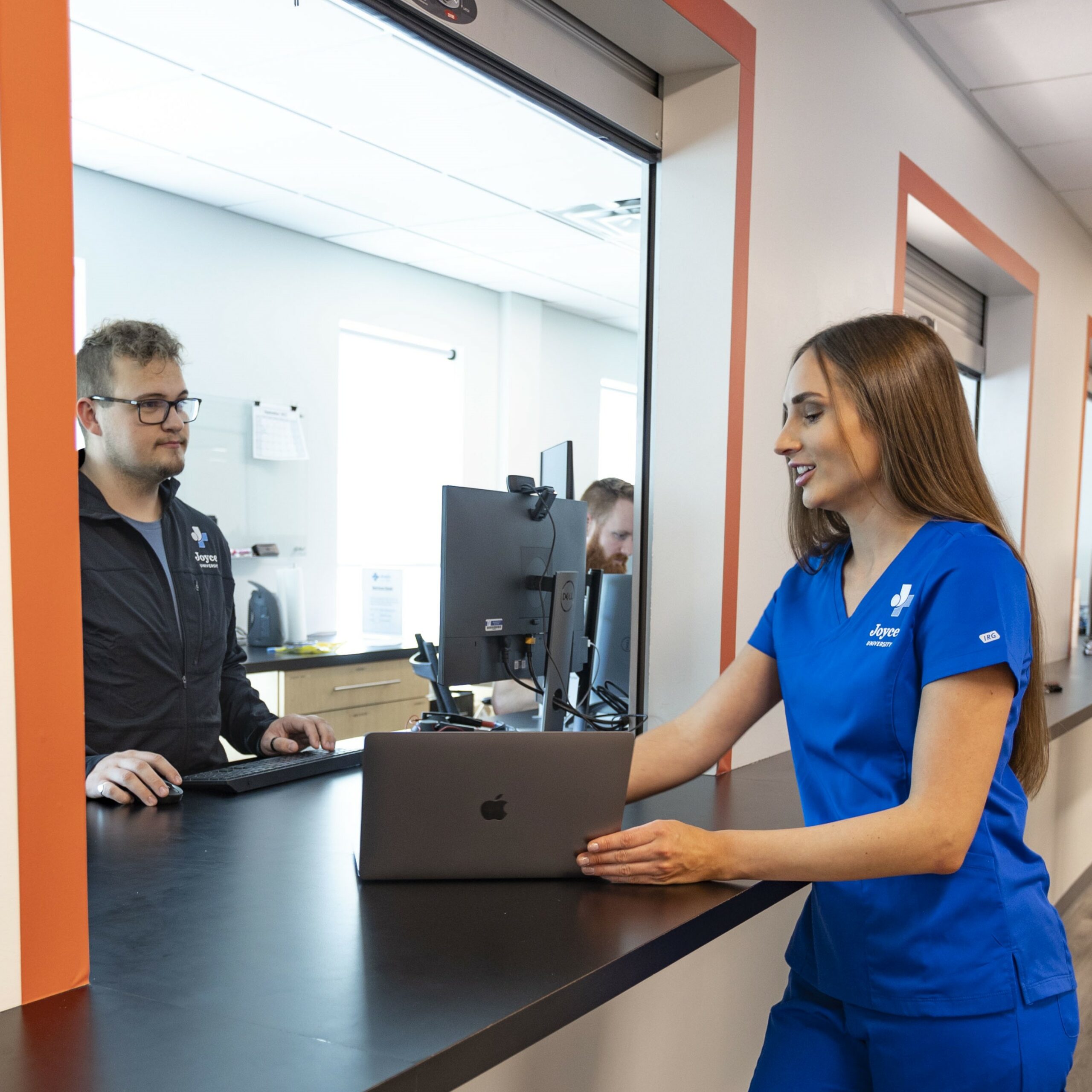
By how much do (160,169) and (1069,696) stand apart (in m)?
3.77

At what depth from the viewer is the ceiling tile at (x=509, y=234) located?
4.62 metres

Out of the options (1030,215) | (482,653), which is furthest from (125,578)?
(1030,215)

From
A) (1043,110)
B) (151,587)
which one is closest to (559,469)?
(151,587)

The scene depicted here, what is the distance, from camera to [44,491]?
0.95 meters

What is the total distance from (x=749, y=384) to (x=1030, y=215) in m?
2.63

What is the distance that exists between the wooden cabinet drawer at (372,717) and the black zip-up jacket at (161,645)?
2118 mm

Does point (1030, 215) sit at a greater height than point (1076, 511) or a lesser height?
greater

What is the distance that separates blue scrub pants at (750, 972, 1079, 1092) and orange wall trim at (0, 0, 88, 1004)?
2.89 ft

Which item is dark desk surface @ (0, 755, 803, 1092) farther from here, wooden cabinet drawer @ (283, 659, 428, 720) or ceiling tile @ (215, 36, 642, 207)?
wooden cabinet drawer @ (283, 659, 428, 720)

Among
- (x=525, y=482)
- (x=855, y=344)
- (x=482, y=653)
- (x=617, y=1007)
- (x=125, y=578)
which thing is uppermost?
(x=855, y=344)

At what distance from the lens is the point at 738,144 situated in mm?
2170

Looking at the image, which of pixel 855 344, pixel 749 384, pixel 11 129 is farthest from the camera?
pixel 749 384

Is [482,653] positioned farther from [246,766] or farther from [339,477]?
[339,477]

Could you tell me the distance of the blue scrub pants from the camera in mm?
1229
